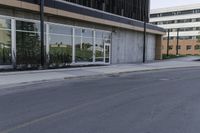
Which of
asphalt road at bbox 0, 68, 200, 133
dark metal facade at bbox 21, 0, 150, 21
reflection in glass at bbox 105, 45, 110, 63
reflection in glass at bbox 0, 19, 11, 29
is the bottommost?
asphalt road at bbox 0, 68, 200, 133

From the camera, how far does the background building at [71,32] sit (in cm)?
2109

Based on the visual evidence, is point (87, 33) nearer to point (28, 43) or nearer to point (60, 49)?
point (60, 49)

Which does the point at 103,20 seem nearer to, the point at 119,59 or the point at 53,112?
the point at 119,59

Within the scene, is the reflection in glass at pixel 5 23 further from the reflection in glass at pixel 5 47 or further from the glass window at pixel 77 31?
the glass window at pixel 77 31

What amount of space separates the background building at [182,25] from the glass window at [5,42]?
7280 cm

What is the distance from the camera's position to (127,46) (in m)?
37.4

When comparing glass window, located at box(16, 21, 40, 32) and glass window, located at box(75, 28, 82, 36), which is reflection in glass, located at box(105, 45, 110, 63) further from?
glass window, located at box(16, 21, 40, 32)

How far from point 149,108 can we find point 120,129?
8.39ft

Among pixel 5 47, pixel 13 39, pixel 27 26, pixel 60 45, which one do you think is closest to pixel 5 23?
pixel 13 39

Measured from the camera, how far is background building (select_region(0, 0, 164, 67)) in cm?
2109

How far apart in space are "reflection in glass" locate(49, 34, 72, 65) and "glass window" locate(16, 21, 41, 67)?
5.09ft

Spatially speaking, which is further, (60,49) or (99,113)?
(60,49)

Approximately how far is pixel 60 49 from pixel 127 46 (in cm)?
1358

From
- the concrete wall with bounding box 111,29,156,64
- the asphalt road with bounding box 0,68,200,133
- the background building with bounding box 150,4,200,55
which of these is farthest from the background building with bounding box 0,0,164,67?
the background building with bounding box 150,4,200,55
